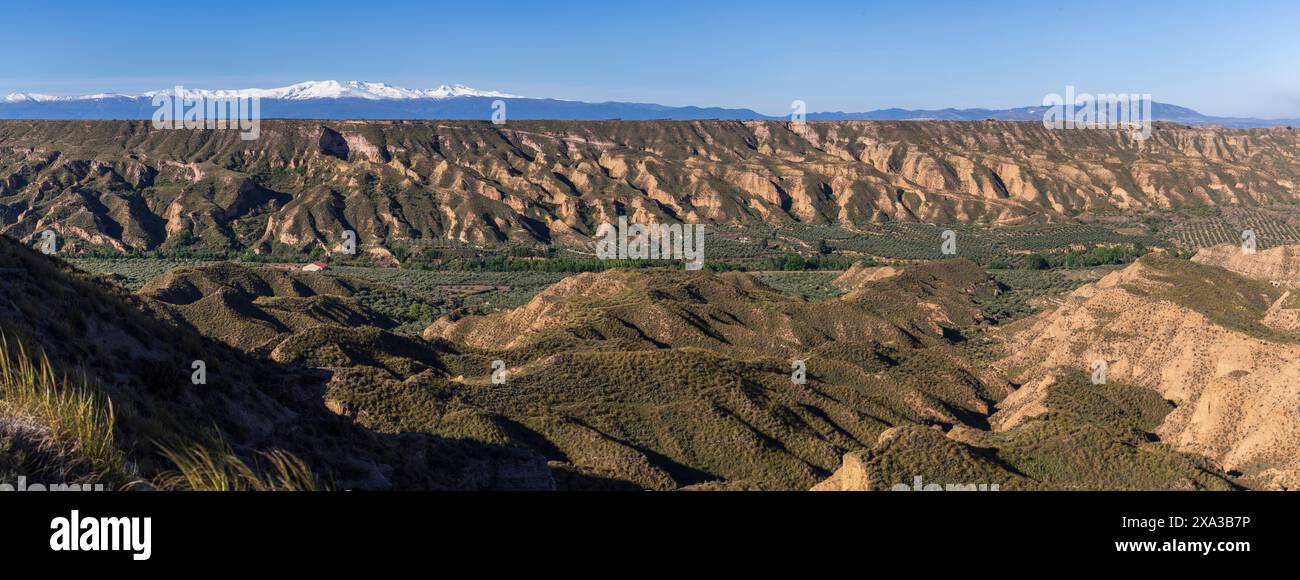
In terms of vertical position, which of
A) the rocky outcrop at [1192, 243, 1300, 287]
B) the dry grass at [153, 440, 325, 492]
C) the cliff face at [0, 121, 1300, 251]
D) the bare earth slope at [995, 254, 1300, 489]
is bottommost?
the bare earth slope at [995, 254, 1300, 489]

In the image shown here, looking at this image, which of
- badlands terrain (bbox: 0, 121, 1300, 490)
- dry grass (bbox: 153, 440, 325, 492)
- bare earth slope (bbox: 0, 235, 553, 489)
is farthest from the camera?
badlands terrain (bbox: 0, 121, 1300, 490)

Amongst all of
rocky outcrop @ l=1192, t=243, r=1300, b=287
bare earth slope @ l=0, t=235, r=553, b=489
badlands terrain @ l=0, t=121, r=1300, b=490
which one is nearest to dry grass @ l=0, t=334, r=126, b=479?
badlands terrain @ l=0, t=121, r=1300, b=490

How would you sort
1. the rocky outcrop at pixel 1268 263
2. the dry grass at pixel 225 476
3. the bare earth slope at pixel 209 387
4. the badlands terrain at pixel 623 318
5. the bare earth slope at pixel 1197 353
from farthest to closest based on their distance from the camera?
the rocky outcrop at pixel 1268 263, the bare earth slope at pixel 1197 353, the badlands terrain at pixel 623 318, the bare earth slope at pixel 209 387, the dry grass at pixel 225 476

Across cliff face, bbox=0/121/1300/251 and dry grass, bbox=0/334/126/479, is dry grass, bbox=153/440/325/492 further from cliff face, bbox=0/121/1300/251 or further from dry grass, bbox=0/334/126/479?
cliff face, bbox=0/121/1300/251

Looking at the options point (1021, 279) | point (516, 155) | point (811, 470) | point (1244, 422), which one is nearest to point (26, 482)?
point (811, 470)

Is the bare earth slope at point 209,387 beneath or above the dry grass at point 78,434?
beneath

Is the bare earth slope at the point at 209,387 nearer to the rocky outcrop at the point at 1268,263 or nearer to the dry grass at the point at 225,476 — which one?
the dry grass at the point at 225,476

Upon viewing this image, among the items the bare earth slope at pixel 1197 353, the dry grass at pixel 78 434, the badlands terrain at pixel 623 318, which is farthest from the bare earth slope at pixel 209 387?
the bare earth slope at pixel 1197 353

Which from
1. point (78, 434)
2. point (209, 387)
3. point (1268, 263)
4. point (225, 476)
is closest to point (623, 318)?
point (209, 387)

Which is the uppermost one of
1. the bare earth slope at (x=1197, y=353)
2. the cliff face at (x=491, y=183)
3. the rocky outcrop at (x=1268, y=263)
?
the cliff face at (x=491, y=183)
